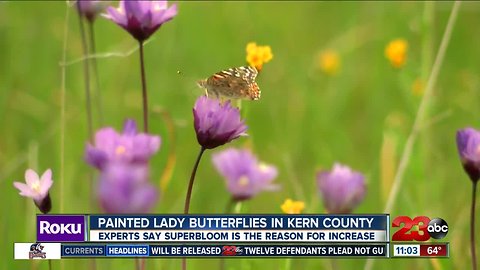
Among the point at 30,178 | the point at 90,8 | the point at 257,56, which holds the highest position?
the point at 90,8

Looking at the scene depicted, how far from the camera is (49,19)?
2.00 metres

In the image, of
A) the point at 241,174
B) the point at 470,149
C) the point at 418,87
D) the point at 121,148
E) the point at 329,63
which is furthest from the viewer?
the point at 329,63

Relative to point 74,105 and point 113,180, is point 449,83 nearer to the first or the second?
point 74,105

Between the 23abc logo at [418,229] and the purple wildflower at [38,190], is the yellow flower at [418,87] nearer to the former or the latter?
the 23abc logo at [418,229]

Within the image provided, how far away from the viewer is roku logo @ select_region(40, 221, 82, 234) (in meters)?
0.96

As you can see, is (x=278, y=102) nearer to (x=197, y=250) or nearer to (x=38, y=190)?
(x=197, y=250)

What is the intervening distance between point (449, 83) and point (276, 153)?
0.48 meters

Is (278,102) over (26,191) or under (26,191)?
over

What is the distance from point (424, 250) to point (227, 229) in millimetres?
265

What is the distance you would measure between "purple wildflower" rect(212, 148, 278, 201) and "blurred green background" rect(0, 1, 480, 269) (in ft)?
0.28

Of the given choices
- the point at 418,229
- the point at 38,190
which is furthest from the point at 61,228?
the point at 418,229

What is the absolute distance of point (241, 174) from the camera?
1.00m

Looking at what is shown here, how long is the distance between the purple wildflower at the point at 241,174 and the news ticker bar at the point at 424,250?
0.18 m

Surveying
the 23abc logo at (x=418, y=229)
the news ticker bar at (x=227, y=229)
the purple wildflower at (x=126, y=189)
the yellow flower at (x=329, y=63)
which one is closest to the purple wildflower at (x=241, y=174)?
the news ticker bar at (x=227, y=229)
